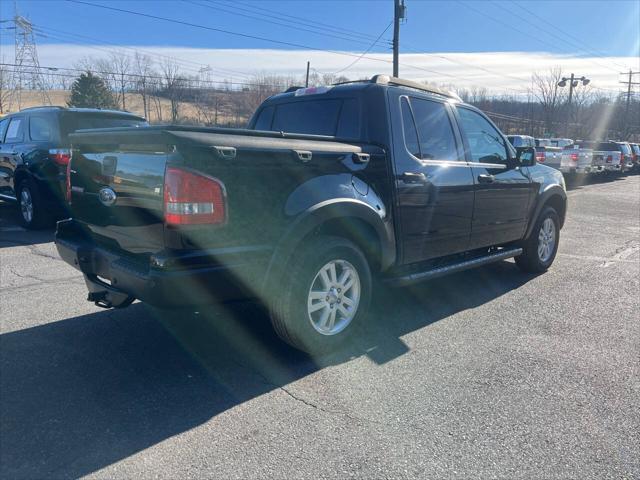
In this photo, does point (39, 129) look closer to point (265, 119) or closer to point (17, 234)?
point (17, 234)

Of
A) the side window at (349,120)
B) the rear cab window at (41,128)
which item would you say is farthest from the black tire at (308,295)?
the rear cab window at (41,128)

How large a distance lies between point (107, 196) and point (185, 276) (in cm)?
101

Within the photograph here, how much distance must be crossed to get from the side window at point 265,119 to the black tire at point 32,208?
4.79 meters

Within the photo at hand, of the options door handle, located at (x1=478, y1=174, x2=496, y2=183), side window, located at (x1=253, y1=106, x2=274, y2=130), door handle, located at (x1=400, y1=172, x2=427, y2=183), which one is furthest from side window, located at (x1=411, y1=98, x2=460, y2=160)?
side window, located at (x1=253, y1=106, x2=274, y2=130)

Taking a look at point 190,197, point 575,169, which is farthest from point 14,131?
point 575,169

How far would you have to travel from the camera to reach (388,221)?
423 cm

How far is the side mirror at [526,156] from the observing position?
5.84 meters

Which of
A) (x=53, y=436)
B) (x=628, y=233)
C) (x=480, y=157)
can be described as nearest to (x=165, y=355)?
(x=53, y=436)

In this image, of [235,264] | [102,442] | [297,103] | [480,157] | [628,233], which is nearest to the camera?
[102,442]

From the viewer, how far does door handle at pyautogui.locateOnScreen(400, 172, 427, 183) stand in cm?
434

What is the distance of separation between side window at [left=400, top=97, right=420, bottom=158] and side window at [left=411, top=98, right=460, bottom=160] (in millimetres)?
64

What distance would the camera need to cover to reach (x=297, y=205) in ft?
11.6

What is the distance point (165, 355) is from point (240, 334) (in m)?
0.65

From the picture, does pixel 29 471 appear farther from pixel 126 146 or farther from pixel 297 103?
pixel 297 103
